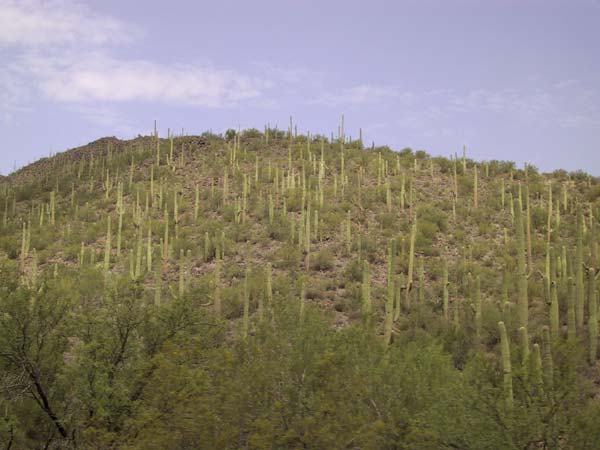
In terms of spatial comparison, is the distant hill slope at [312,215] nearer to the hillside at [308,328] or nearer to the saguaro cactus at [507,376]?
the hillside at [308,328]

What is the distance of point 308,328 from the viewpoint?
10.1 meters

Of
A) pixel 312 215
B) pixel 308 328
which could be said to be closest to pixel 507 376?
pixel 308 328

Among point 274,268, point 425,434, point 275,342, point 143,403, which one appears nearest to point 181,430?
point 143,403

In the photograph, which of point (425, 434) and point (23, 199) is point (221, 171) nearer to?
point (23, 199)

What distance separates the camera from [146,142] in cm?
4400

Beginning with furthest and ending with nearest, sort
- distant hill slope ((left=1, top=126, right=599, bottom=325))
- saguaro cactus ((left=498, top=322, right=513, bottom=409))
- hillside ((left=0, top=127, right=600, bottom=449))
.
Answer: distant hill slope ((left=1, top=126, right=599, bottom=325)) < hillside ((left=0, top=127, right=600, bottom=449)) < saguaro cactus ((left=498, top=322, right=513, bottom=409))

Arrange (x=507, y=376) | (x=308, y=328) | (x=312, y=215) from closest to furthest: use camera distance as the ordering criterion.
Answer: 1. (x=507, y=376)
2. (x=308, y=328)
3. (x=312, y=215)

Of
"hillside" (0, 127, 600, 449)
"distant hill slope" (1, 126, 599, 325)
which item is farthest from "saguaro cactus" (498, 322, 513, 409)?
"distant hill slope" (1, 126, 599, 325)

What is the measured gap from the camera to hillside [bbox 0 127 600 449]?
8.42 m

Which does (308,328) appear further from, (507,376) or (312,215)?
(312,215)

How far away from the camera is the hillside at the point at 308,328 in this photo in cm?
842

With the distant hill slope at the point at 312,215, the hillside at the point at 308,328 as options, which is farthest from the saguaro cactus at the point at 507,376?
the distant hill slope at the point at 312,215

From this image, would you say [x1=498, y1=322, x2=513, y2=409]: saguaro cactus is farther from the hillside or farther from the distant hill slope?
the distant hill slope

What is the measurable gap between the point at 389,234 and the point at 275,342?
518 inches
